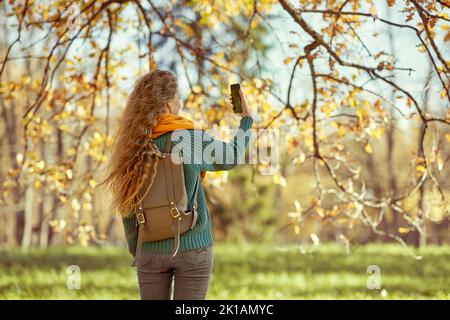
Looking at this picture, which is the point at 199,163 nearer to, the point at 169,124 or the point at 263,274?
the point at 169,124

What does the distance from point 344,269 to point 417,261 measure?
1149mm

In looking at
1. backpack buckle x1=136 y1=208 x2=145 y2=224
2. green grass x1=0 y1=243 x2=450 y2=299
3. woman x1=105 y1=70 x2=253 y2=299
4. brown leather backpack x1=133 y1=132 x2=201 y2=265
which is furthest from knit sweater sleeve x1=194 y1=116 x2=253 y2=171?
green grass x1=0 y1=243 x2=450 y2=299

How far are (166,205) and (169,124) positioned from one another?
41 centimetres

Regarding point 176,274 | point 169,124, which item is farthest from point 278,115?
point 176,274

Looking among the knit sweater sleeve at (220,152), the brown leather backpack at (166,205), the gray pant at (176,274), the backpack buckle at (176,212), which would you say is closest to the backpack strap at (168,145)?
the brown leather backpack at (166,205)

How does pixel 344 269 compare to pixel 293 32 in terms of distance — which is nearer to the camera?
pixel 293 32

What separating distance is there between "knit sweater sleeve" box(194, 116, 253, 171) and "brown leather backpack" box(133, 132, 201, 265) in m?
0.13

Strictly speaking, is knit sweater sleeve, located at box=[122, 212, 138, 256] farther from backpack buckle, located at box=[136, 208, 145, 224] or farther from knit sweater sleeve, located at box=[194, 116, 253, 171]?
knit sweater sleeve, located at box=[194, 116, 253, 171]

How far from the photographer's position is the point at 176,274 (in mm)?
3449

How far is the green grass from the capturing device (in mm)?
7809

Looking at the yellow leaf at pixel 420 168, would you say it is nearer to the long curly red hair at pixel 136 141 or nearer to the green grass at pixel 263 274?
the green grass at pixel 263 274
